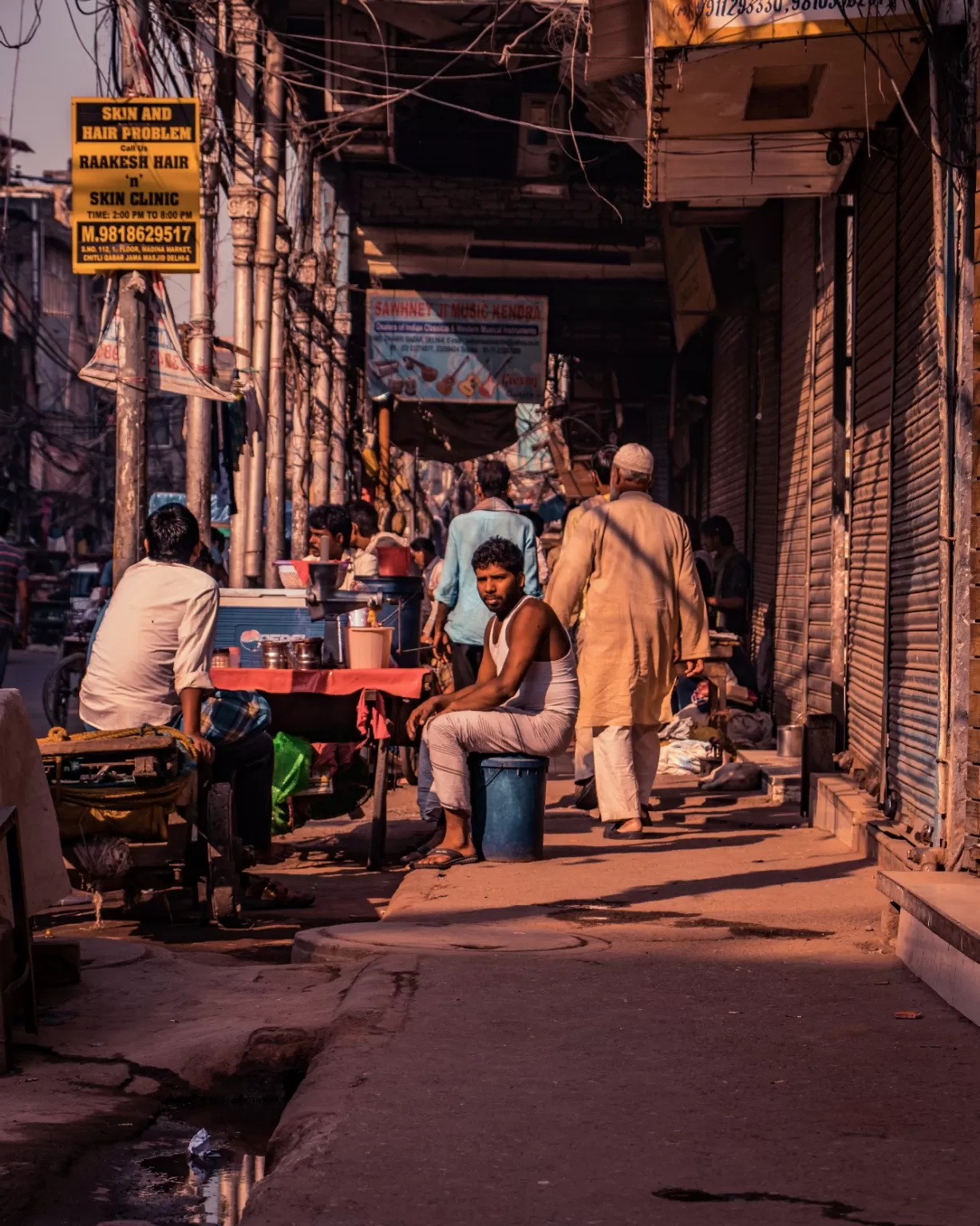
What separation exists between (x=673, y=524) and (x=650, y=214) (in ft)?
45.4

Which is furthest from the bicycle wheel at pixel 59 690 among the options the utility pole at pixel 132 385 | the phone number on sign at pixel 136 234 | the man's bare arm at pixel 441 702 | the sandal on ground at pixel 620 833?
the man's bare arm at pixel 441 702

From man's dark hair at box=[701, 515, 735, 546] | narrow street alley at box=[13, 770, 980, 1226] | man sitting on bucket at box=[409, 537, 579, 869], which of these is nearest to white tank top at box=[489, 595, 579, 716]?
man sitting on bucket at box=[409, 537, 579, 869]

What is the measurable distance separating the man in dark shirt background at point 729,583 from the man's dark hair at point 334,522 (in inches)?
146

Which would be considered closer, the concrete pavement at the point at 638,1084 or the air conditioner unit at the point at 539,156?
the concrete pavement at the point at 638,1084

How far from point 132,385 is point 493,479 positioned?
2432mm

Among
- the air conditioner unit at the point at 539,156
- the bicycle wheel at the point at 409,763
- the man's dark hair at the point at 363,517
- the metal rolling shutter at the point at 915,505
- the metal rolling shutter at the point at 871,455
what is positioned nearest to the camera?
the metal rolling shutter at the point at 915,505

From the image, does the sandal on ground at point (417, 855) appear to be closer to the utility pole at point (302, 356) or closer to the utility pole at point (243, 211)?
the utility pole at point (243, 211)

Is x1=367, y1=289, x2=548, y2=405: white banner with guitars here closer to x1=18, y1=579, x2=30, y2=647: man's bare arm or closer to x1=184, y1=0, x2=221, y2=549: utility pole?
x1=184, y1=0, x2=221, y2=549: utility pole

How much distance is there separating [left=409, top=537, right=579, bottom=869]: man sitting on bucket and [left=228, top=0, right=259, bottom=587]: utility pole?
818 cm

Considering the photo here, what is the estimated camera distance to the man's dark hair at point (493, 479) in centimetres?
1005

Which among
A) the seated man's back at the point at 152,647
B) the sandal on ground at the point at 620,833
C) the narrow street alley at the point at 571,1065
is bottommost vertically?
the sandal on ground at the point at 620,833

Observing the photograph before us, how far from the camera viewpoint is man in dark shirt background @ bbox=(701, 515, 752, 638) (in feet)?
46.3

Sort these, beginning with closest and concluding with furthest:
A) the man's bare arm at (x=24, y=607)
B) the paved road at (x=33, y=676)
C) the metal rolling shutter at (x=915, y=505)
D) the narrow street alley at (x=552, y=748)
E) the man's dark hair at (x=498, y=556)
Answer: the narrow street alley at (x=552, y=748) < the metal rolling shutter at (x=915, y=505) < the man's dark hair at (x=498, y=556) < the paved road at (x=33, y=676) < the man's bare arm at (x=24, y=607)

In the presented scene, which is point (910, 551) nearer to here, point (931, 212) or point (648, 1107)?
point (931, 212)
